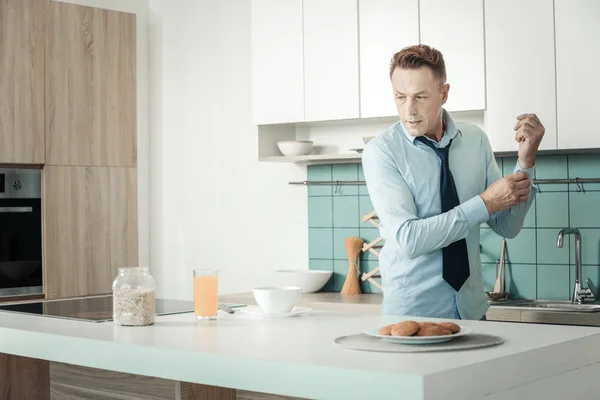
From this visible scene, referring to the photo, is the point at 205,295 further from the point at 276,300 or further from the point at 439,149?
the point at 439,149

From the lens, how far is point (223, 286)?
4918mm

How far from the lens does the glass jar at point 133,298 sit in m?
2.21

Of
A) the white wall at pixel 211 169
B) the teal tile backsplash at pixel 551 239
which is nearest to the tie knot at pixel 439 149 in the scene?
the teal tile backsplash at pixel 551 239

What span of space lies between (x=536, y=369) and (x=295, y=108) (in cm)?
271

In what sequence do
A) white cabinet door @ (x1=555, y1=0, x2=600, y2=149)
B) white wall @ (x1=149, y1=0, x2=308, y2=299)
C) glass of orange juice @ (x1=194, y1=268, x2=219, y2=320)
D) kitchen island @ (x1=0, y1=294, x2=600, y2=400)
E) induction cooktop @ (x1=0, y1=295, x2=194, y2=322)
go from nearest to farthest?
1. kitchen island @ (x1=0, y1=294, x2=600, y2=400)
2. glass of orange juice @ (x1=194, y1=268, x2=219, y2=320)
3. induction cooktop @ (x1=0, y1=295, x2=194, y2=322)
4. white cabinet door @ (x1=555, y1=0, x2=600, y2=149)
5. white wall @ (x1=149, y1=0, x2=308, y2=299)

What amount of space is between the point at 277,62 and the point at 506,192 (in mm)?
2097

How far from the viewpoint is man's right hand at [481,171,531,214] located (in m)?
2.45

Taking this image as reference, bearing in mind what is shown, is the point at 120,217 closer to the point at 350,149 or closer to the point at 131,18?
the point at 131,18

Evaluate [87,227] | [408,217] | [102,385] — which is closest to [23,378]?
[102,385]

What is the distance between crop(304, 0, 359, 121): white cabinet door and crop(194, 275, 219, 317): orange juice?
→ 190cm

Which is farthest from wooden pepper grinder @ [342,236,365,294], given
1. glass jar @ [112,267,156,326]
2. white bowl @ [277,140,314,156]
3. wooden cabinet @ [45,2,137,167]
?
glass jar @ [112,267,156,326]

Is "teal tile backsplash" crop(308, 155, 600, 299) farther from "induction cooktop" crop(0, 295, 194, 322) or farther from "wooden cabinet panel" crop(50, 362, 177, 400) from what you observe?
"wooden cabinet panel" crop(50, 362, 177, 400)

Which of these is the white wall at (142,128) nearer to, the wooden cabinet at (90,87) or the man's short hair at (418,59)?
the wooden cabinet at (90,87)

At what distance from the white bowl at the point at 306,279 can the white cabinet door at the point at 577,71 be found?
1.39 metres
